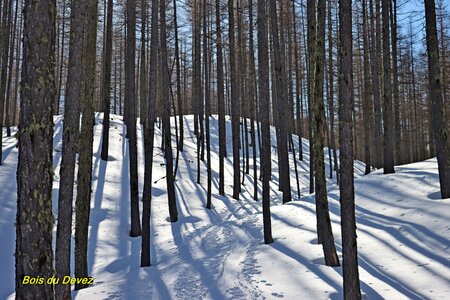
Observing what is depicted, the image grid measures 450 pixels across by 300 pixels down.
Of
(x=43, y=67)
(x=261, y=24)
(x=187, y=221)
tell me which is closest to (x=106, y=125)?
(x=187, y=221)

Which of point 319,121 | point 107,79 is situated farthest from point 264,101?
point 107,79

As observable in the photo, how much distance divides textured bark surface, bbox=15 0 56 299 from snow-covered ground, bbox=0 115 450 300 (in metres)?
3.73

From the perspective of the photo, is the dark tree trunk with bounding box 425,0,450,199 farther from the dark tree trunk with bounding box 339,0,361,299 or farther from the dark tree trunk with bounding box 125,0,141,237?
the dark tree trunk with bounding box 125,0,141,237

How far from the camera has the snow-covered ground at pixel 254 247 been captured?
5.75 metres

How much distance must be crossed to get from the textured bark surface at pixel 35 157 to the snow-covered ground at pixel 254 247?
12.2 feet

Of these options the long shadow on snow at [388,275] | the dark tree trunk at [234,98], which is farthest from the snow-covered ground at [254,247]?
the dark tree trunk at [234,98]

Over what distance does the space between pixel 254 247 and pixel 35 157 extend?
6736mm

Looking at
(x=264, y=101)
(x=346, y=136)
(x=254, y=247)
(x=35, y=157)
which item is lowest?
(x=254, y=247)

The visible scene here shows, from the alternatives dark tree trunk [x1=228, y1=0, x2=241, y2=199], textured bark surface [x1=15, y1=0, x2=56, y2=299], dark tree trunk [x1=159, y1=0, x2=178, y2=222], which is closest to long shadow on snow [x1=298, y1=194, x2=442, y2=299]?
textured bark surface [x1=15, y1=0, x2=56, y2=299]

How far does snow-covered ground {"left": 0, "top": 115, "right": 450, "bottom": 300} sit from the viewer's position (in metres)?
5.75

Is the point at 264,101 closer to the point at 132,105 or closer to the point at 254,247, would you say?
the point at 254,247

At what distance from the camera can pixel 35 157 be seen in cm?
300

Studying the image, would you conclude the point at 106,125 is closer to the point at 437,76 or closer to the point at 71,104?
the point at 71,104

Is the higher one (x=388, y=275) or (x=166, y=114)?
(x=166, y=114)
